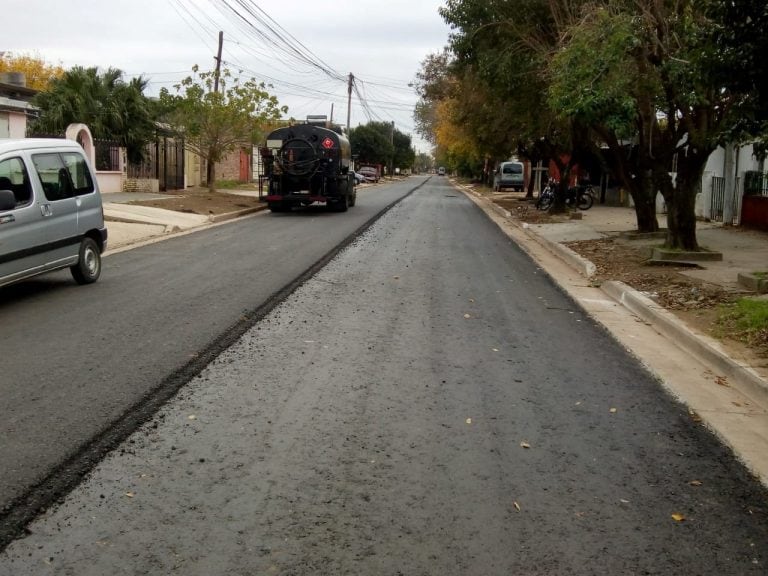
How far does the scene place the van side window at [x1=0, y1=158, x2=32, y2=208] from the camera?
9.46m

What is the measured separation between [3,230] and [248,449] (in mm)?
5552

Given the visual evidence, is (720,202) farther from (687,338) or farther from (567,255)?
(687,338)

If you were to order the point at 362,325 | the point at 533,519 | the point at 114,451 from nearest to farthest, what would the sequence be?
the point at 533,519 → the point at 114,451 → the point at 362,325

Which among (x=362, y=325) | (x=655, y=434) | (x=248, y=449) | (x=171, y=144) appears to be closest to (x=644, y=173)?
(x=362, y=325)

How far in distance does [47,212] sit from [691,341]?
7.60 meters

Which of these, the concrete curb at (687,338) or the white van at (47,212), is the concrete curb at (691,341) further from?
the white van at (47,212)

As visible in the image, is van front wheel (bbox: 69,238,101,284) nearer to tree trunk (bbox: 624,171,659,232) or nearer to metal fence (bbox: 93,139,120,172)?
tree trunk (bbox: 624,171,659,232)

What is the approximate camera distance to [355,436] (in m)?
5.25

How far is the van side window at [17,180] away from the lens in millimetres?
9461

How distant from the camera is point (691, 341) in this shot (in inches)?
324

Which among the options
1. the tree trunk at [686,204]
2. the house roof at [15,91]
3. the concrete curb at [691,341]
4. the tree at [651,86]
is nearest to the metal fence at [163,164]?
the house roof at [15,91]

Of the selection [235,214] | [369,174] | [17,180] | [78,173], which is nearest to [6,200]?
[17,180]

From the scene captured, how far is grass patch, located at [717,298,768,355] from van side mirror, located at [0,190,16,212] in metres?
7.86

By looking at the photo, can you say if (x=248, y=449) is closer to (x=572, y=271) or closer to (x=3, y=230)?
(x=3, y=230)
